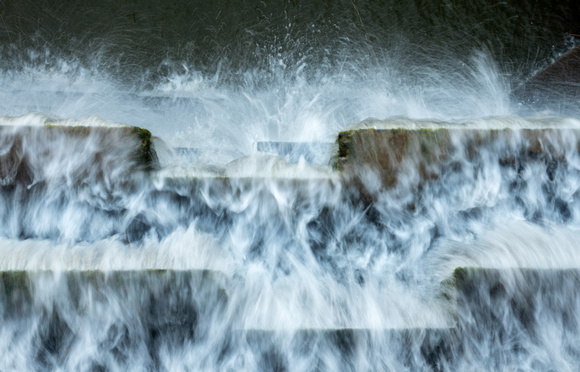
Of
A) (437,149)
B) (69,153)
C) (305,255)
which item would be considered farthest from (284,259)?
(69,153)

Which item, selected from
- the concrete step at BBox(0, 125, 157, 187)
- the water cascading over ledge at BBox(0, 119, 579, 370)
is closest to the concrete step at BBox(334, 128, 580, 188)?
the water cascading over ledge at BBox(0, 119, 579, 370)

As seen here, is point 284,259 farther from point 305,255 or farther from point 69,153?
point 69,153

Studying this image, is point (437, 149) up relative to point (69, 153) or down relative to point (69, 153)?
up

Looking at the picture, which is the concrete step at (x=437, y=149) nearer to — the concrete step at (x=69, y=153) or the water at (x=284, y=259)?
the water at (x=284, y=259)

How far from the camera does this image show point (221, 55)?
3.34 m

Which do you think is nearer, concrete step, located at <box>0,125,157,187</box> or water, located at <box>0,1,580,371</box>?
water, located at <box>0,1,580,371</box>

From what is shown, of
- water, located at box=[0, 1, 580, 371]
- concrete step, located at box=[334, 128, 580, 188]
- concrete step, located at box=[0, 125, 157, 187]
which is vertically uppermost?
concrete step, located at box=[334, 128, 580, 188]

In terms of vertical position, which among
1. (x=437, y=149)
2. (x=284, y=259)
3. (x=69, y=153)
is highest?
(x=437, y=149)

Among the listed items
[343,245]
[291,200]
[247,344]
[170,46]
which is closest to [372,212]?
[343,245]

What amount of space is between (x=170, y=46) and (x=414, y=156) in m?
2.28

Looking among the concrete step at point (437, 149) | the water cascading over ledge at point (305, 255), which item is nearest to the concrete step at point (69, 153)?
the water cascading over ledge at point (305, 255)

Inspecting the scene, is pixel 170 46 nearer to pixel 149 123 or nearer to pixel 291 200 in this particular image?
pixel 149 123

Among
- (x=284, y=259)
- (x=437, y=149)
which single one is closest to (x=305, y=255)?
(x=284, y=259)

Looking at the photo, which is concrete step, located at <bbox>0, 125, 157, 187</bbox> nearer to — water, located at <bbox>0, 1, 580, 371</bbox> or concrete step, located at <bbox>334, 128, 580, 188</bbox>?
water, located at <bbox>0, 1, 580, 371</bbox>
